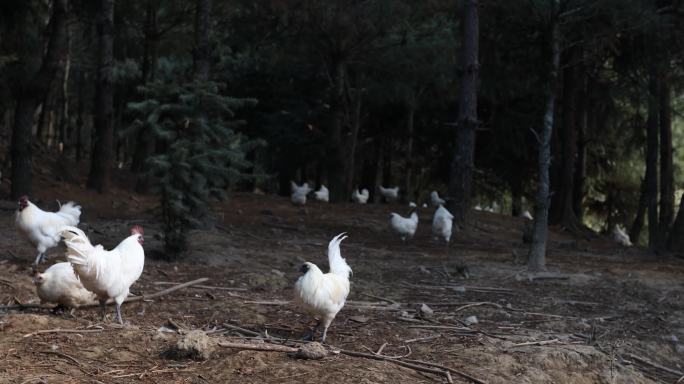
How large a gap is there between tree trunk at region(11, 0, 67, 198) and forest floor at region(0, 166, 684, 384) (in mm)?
1629

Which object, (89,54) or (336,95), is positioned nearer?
(336,95)

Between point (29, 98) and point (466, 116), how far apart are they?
354 inches

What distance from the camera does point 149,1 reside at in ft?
65.6

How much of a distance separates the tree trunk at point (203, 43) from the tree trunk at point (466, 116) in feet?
18.5

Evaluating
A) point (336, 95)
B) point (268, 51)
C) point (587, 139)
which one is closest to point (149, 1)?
point (268, 51)

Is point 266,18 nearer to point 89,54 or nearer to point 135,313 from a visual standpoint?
point 135,313

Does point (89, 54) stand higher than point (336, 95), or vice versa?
point (89, 54)

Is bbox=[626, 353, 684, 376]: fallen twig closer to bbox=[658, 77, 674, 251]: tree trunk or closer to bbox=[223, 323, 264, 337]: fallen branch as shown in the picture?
bbox=[223, 323, 264, 337]: fallen branch

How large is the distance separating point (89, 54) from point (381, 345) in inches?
1195

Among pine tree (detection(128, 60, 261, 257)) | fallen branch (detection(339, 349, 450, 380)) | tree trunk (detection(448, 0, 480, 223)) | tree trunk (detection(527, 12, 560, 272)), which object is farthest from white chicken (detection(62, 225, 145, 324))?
tree trunk (detection(448, 0, 480, 223))

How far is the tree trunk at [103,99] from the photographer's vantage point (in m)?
16.8

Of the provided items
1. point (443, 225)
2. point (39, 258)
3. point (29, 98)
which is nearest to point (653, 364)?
point (39, 258)

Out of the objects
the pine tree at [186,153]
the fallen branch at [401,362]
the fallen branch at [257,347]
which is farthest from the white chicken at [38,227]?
the fallen branch at [401,362]

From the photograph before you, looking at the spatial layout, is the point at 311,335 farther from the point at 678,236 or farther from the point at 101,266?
the point at 678,236
